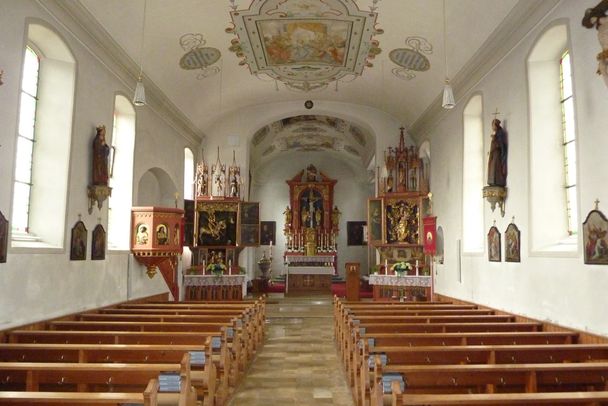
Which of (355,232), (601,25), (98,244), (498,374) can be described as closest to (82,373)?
(498,374)

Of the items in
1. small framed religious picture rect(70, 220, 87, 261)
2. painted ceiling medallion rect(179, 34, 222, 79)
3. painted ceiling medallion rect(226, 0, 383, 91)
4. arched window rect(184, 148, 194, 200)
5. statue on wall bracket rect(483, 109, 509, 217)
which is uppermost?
painted ceiling medallion rect(226, 0, 383, 91)

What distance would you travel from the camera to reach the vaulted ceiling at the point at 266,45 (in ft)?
28.2

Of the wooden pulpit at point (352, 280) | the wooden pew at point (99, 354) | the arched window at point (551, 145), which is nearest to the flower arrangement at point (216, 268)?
the wooden pulpit at point (352, 280)

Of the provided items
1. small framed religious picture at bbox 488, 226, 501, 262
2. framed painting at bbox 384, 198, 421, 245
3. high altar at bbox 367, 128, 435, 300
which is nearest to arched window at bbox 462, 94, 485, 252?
small framed religious picture at bbox 488, 226, 501, 262

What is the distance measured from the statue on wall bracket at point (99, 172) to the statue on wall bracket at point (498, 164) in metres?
6.63

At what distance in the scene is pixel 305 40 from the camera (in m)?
10.7

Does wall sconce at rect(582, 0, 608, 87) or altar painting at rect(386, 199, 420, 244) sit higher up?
wall sconce at rect(582, 0, 608, 87)

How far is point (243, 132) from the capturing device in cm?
1594

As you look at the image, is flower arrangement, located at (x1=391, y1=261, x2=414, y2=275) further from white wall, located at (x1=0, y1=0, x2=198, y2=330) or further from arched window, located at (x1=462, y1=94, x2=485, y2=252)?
white wall, located at (x1=0, y1=0, x2=198, y2=330)

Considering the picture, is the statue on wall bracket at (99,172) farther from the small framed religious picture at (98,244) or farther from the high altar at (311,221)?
the high altar at (311,221)

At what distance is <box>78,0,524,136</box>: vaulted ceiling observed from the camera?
859 cm

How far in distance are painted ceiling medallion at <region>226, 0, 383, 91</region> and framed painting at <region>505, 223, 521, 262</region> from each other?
4683 mm

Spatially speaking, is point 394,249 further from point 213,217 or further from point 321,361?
A: point 321,361

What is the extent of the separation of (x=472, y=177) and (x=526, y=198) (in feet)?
9.25
